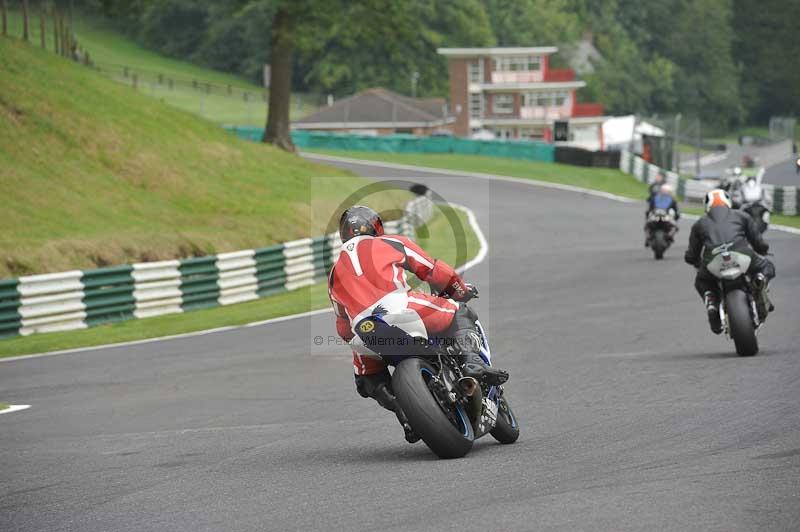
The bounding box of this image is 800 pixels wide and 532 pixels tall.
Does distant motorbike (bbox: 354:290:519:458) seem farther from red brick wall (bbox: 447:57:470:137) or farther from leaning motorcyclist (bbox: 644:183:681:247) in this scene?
red brick wall (bbox: 447:57:470:137)

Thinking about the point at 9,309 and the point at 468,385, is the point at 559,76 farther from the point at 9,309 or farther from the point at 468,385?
the point at 468,385

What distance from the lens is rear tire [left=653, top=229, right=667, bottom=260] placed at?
26.3 metres

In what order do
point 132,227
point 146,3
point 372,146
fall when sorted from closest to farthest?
point 132,227 < point 146,3 < point 372,146

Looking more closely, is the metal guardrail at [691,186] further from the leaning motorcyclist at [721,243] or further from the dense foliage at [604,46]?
the dense foliage at [604,46]

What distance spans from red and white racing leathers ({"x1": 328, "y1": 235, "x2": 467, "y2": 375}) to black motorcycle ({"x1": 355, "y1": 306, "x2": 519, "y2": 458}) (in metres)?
0.12

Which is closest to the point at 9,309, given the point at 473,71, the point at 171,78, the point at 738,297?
the point at 738,297

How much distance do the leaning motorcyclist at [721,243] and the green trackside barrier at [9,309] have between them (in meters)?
9.67

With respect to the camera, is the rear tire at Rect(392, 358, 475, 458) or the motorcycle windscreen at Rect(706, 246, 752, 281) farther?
the motorcycle windscreen at Rect(706, 246, 752, 281)

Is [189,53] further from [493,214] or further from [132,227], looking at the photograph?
[132,227]

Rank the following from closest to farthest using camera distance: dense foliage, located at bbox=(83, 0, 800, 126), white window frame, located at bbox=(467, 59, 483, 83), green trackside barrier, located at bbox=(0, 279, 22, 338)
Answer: green trackside barrier, located at bbox=(0, 279, 22, 338)
white window frame, located at bbox=(467, 59, 483, 83)
dense foliage, located at bbox=(83, 0, 800, 126)

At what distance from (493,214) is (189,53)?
3461 inches

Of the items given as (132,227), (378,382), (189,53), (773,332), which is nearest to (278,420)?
(378,382)

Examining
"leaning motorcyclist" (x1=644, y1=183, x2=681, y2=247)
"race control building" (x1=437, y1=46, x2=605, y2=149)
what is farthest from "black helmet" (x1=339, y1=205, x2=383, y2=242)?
"race control building" (x1=437, y1=46, x2=605, y2=149)

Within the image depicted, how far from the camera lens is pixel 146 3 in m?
41.6
